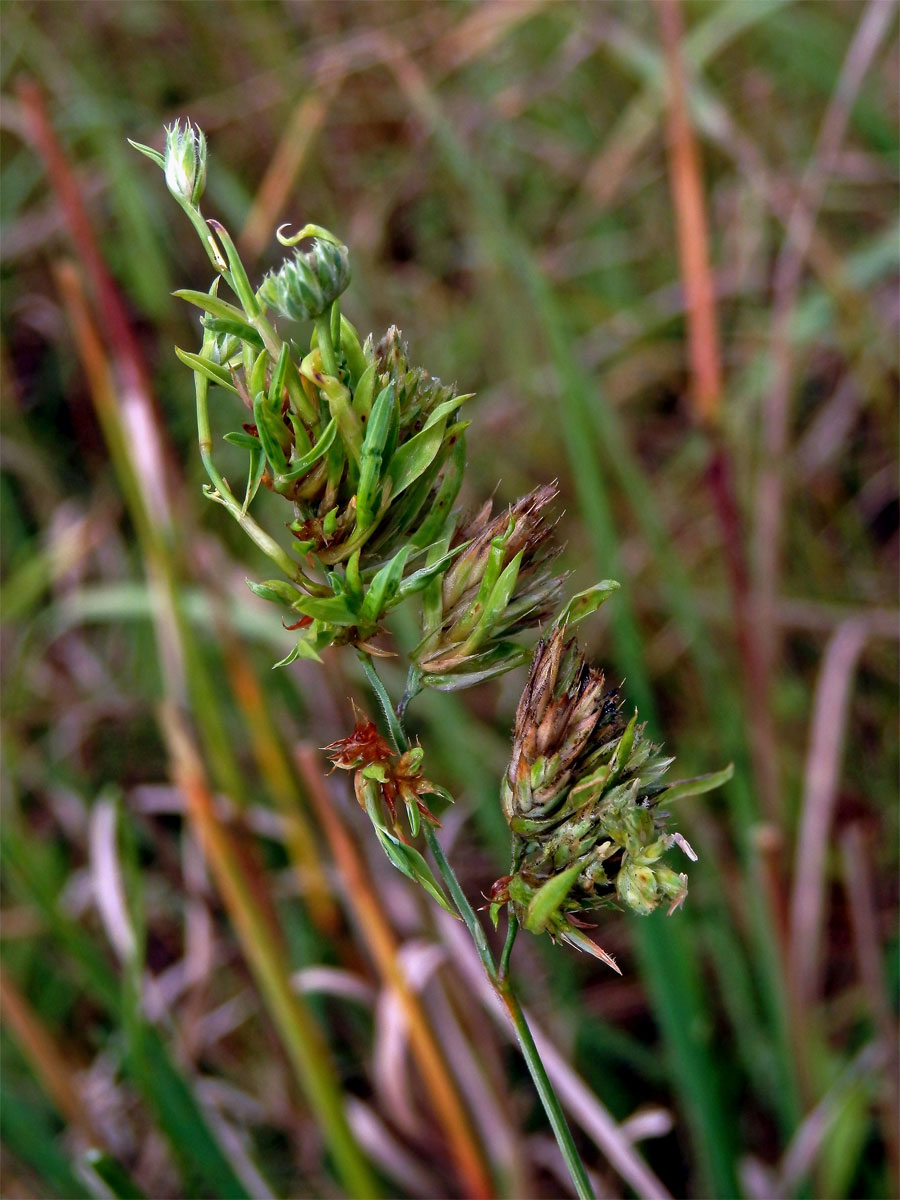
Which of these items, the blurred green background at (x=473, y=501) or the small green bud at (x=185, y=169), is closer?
the small green bud at (x=185, y=169)

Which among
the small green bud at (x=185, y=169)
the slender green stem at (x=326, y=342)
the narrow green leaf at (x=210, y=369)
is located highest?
the small green bud at (x=185, y=169)

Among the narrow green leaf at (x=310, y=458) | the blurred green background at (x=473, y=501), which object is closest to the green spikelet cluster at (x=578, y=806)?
the narrow green leaf at (x=310, y=458)

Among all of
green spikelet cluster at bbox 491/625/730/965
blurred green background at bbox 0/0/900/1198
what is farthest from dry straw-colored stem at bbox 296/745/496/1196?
green spikelet cluster at bbox 491/625/730/965

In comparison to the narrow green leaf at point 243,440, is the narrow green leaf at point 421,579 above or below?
below

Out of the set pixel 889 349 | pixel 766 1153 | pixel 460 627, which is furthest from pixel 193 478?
pixel 460 627

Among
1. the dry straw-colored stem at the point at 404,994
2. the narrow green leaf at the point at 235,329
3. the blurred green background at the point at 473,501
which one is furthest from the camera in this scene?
the blurred green background at the point at 473,501

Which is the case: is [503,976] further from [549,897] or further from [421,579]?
[421,579]

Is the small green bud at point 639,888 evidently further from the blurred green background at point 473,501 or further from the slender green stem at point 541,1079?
the blurred green background at point 473,501

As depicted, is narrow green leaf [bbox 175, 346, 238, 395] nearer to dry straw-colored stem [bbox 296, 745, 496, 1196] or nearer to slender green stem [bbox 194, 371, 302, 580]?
slender green stem [bbox 194, 371, 302, 580]
